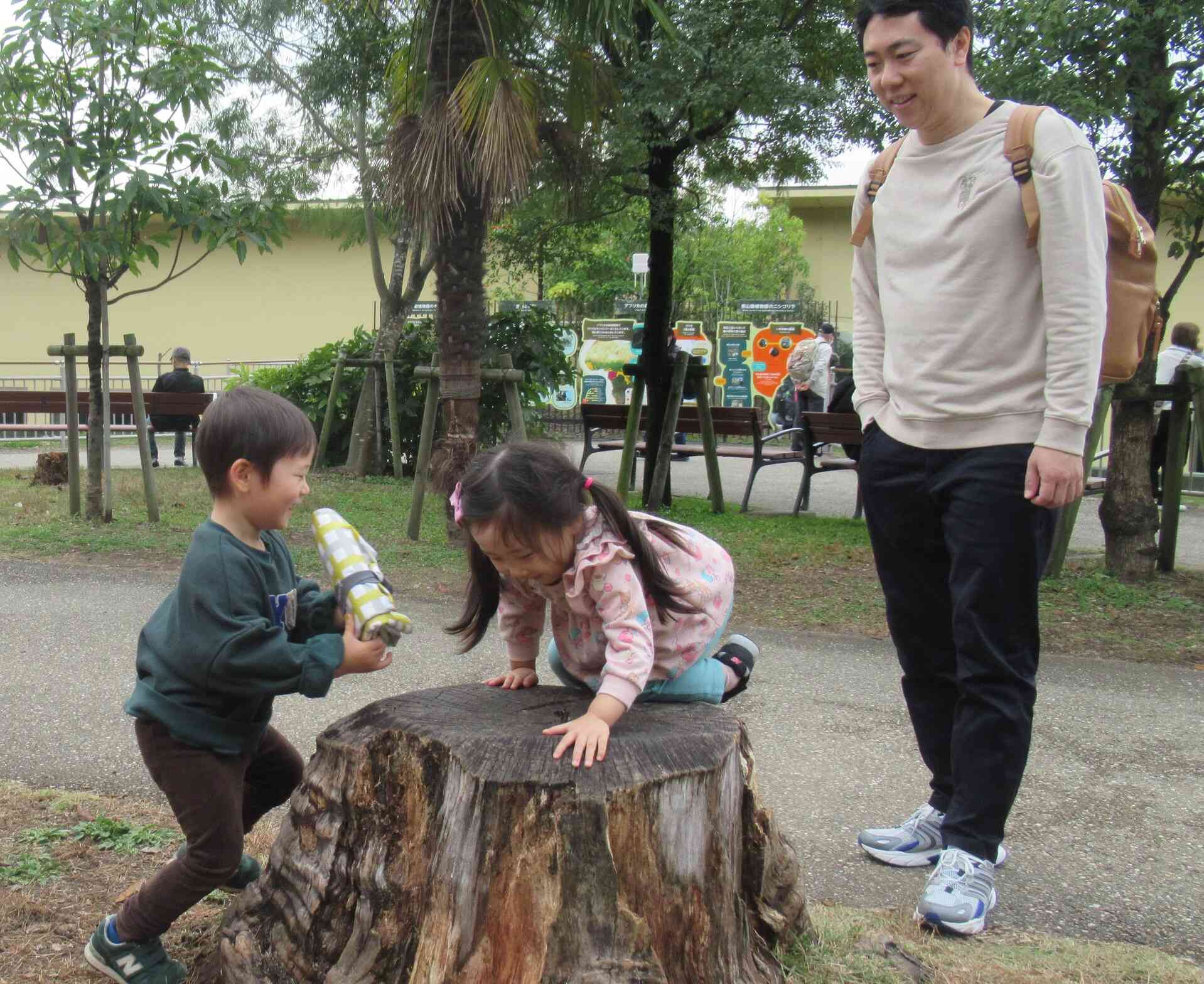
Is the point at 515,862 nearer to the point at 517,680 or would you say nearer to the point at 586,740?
the point at 586,740

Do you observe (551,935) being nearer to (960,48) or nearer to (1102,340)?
(1102,340)

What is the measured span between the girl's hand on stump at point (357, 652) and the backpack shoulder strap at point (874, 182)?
1.52m

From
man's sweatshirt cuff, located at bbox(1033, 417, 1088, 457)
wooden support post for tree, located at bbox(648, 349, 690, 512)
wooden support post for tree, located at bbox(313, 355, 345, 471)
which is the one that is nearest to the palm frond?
wooden support post for tree, located at bbox(648, 349, 690, 512)

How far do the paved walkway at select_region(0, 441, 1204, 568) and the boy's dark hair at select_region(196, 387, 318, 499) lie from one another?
687cm

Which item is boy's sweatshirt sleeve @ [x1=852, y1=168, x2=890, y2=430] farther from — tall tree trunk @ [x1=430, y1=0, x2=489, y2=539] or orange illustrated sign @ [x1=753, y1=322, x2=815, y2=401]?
orange illustrated sign @ [x1=753, y1=322, x2=815, y2=401]

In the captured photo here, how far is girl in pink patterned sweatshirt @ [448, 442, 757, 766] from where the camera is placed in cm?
228

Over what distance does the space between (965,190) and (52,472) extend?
10196 millimetres

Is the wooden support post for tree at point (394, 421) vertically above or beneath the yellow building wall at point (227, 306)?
beneath

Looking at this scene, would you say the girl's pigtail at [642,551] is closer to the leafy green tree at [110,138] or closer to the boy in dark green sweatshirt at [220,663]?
the boy in dark green sweatshirt at [220,663]

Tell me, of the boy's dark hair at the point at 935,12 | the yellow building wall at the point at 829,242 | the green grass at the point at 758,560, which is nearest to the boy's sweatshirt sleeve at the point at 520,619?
the boy's dark hair at the point at 935,12

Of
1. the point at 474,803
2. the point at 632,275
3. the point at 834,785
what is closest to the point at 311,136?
the point at 834,785

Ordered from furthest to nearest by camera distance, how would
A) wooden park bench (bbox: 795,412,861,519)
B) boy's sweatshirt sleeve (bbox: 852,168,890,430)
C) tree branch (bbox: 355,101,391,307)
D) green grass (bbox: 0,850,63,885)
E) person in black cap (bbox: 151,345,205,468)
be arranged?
person in black cap (bbox: 151,345,205,468), tree branch (bbox: 355,101,391,307), wooden park bench (bbox: 795,412,861,519), boy's sweatshirt sleeve (bbox: 852,168,890,430), green grass (bbox: 0,850,63,885)

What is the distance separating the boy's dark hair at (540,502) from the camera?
2279mm

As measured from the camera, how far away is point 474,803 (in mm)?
2066
